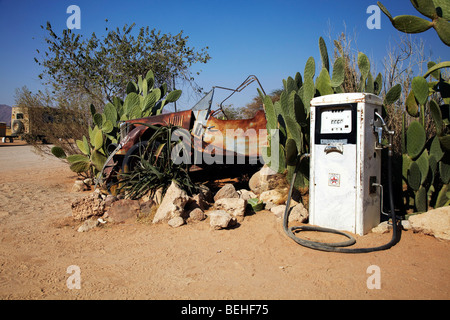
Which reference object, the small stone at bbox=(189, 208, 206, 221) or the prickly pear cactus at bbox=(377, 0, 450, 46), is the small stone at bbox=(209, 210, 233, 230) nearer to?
the small stone at bbox=(189, 208, 206, 221)

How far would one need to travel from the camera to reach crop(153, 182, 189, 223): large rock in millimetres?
3924

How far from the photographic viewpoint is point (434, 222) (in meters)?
3.30

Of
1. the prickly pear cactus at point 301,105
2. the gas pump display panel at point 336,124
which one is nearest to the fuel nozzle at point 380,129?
the gas pump display panel at point 336,124

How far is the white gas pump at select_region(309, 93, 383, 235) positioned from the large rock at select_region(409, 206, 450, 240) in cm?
37

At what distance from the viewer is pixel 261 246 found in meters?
3.20

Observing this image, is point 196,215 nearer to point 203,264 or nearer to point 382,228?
point 203,264

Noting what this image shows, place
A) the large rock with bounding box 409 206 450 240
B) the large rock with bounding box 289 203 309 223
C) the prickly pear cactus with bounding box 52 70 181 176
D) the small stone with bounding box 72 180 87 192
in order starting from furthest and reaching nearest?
the small stone with bounding box 72 180 87 192
the prickly pear cactus with bounding box 52 70 181 176
the large rock with bounding box 289 203 309 223
the large rock with bounding box 409 206 450 240

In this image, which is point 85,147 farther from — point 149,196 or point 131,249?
point 131,249

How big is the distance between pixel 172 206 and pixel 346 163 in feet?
6.79

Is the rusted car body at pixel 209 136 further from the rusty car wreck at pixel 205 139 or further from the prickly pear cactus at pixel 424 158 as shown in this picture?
the prickly pear cactus at pixel 424 158

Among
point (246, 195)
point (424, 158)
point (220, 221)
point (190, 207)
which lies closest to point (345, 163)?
point (424, 158)

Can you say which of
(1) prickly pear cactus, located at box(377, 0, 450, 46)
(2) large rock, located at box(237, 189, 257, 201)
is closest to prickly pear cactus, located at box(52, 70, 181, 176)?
(2) large rock, located at box(237, 189, 257, 201)

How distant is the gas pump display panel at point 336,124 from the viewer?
3334 millimetres
